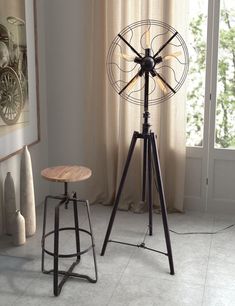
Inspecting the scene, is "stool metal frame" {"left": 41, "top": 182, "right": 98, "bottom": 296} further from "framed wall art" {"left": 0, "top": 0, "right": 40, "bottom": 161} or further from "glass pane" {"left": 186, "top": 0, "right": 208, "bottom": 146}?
"glass pane" {"left": 186, "top": 0, "right": 208, "bottom": 146}

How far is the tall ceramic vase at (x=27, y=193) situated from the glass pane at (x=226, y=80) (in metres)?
1.66

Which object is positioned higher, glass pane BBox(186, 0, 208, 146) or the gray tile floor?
glass pane BBox(186, 0, 208, 146)

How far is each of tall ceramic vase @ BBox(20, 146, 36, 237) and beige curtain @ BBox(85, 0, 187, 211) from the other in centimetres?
79

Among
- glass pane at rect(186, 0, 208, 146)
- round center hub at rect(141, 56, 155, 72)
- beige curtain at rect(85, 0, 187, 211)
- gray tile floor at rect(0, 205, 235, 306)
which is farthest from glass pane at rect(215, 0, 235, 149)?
round center hub at rect(141, 56, 155, 72)

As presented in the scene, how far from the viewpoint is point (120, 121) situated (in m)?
3.86

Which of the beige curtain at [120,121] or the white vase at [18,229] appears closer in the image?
the white vase at [18,229]

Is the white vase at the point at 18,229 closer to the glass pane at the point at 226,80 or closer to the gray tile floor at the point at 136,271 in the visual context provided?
the gray tile floor at the point at 136,271

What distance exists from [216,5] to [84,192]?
206 cm

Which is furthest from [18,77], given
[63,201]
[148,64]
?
[63,201]

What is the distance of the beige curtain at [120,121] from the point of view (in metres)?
3.68

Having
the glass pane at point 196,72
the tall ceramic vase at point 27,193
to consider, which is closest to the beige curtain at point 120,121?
the glass pane at point 196,72

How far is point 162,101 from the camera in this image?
3.73 meters

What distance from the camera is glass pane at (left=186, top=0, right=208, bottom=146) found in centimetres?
368

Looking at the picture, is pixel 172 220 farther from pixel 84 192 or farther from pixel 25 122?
pixel 25 122
